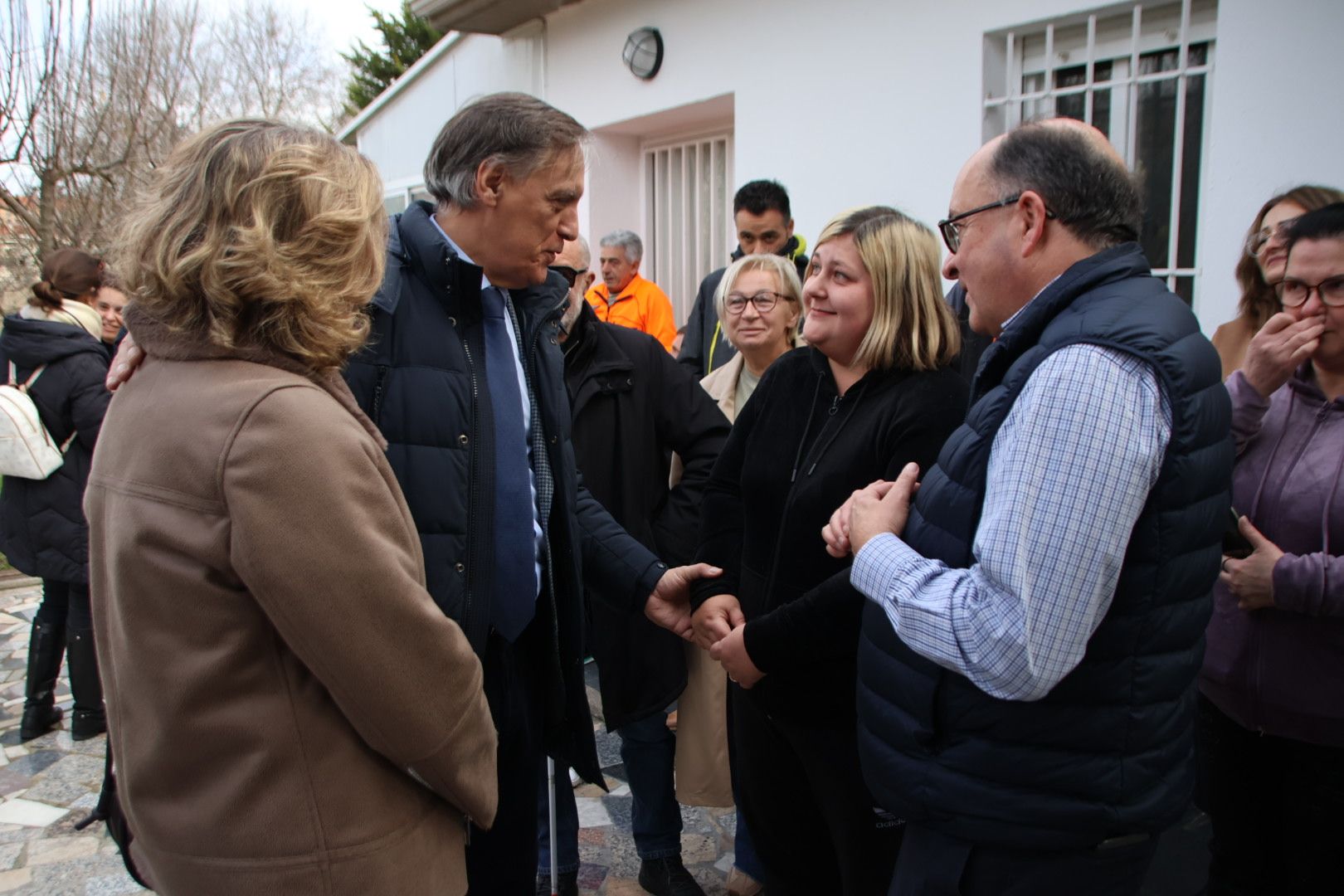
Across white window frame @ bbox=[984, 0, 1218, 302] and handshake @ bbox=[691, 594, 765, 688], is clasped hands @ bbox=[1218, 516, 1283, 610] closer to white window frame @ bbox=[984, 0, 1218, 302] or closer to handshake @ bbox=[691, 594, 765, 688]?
handshake @ bbox=[691, 594, 765, 688]

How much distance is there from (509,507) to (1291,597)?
1731mm

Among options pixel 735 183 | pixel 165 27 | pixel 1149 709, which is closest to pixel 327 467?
pixel 1149 709

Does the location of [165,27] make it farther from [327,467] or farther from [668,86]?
[327,467]

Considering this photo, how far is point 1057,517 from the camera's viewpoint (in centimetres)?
145

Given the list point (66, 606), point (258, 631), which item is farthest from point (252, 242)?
point (66, 606)

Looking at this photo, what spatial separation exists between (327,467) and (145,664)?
38 cm

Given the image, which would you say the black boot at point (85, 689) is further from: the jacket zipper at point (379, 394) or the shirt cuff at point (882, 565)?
the shirt cuff at point (882, 565)

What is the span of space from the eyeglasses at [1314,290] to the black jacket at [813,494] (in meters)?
0.81

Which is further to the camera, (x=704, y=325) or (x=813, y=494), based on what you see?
A: (x=704, y=325)

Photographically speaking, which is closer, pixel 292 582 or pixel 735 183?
pixel 292 582

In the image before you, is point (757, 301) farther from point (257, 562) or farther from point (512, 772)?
point (257, 562)

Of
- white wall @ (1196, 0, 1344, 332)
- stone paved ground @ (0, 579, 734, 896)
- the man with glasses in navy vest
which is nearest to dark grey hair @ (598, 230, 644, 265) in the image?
stone paved ground @ (0, 579, 734, 896)

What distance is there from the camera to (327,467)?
53.3 inches

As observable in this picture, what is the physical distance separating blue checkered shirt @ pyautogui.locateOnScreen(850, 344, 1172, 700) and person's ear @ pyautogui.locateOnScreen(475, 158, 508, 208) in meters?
1.17
